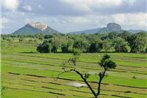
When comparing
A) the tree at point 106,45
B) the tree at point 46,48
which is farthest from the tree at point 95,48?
the tree at point 46,48

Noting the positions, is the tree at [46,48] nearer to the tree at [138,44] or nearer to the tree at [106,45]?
the tree at [106,45]

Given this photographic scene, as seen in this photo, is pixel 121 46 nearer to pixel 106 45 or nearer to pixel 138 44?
pixel 106 45

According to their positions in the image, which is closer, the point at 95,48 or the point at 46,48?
the point at 46,48

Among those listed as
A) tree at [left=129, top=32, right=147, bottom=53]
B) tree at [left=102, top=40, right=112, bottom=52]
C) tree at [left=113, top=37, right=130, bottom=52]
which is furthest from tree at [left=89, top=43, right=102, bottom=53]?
tree at [left=129, top=32, right=147, bottom=53]

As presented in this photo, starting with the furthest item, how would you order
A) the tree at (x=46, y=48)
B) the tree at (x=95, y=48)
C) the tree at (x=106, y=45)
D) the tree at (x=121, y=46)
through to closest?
the tree at (x=106, y=45), the tree at (x=121, y=46), the tree at (x=95, y=48), the tree at (x=46, y=48)

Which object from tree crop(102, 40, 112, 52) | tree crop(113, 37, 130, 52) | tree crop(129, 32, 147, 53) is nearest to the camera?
tree crop(129, 32, 147, 53)

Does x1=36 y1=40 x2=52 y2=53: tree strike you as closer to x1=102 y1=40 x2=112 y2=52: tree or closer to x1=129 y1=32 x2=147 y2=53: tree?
x1=102 y1=40 x2=112 y2=52: tree

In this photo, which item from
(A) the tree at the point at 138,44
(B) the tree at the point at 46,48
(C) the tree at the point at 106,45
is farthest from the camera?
(C) the tree at the point at 106,45

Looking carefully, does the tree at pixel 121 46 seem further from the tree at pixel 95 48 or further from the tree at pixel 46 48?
the tree at pixel 46 48

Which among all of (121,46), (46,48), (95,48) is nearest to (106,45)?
(95,48)

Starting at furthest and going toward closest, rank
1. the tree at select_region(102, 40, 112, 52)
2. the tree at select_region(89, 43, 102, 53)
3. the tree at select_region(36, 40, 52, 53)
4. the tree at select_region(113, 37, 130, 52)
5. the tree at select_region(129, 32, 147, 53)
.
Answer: the tree at select_region(102, 40, 112, 52), the tree at select_region(113, 37, 130, 52), the tree at select_region(129, 32, 147, 53), the tree at select_region(89, 43, 102, 53), the tree at select_region(36, 40, 52, 53)

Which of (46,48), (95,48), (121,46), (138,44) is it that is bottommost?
(95,48)

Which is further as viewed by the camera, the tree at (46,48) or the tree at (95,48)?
the tree at (95,48)

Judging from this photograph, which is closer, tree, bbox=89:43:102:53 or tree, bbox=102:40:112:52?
tree, bbox=89:43:102:53
